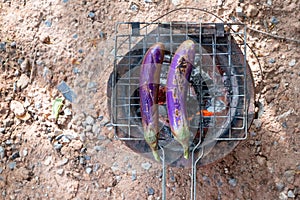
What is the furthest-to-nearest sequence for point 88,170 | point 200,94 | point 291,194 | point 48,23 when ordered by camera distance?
point 48,23, point 88,170, point 291,194, point 200,94

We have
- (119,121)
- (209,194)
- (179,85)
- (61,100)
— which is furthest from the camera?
(61,100)

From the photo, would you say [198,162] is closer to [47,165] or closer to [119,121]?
[119,121]

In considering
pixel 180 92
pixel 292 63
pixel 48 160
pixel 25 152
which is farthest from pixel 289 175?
pixel 25 152

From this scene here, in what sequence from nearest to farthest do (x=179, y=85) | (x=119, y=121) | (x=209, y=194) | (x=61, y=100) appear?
(x=179, y=85) → (x=119, y=121) → (x=209, y=194) → (x=61, y=100)

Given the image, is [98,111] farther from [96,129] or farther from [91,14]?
[91,14]

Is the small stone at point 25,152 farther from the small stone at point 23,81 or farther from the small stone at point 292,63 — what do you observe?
the small stone at point 292,63

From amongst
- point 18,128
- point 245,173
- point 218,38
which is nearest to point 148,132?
point 218,38

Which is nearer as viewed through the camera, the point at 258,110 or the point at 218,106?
the point at 218,106
